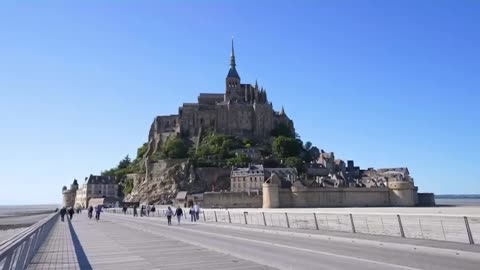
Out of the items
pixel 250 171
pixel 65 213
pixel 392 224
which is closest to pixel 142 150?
pixel 250 171

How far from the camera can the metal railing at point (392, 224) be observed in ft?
39.5

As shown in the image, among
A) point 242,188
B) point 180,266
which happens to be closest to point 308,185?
point 242,188

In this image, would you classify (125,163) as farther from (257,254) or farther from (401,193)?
(257,254)

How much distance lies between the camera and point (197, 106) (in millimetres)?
115625

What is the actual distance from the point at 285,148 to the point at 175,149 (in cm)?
2380

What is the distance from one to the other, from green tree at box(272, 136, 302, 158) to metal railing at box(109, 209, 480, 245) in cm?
7645

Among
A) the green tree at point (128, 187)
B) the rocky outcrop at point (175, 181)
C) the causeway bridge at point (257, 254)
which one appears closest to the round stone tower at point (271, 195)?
the rocky outcrop at point (175, 181)

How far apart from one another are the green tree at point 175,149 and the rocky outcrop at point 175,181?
489cm

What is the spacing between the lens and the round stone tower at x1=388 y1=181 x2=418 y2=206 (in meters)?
79.6

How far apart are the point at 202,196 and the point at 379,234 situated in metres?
63.1

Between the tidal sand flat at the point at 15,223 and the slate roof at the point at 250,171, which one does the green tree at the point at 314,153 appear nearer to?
the slate roof at the point at 250,171

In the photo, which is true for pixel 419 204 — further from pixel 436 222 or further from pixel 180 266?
pixel 180 266

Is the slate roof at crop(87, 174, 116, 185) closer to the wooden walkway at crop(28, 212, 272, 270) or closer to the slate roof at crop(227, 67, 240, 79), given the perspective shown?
the slate roof at crop(227, 67, 240, 79)

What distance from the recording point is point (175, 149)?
104625mm
